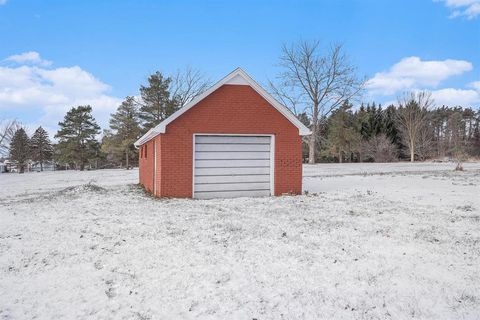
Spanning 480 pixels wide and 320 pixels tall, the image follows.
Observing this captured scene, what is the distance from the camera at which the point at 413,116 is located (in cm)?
4447

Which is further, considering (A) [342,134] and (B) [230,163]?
(A) [342,134]

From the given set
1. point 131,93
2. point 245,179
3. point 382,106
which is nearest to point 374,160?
point 382,106

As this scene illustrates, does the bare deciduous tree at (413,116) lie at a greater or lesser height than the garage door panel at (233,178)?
greater

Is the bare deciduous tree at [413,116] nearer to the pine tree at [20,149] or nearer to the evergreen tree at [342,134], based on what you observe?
the evergreen tree at [342,134]

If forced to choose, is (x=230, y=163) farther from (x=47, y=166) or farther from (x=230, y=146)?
(x=47, y=166)

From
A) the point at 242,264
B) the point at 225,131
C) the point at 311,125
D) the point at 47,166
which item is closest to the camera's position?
the point at 242,264

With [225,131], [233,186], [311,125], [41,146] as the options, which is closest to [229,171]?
[233,186]

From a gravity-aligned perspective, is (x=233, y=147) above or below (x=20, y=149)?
below

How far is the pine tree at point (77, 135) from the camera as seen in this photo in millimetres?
44156

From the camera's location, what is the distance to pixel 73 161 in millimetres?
44688

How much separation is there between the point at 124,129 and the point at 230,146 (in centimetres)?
3336

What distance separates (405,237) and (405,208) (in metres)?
2.96

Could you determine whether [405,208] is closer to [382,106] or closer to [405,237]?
[405,237]

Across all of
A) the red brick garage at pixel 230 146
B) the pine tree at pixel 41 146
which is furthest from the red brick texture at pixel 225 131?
the pine tree at pixel 41 146
